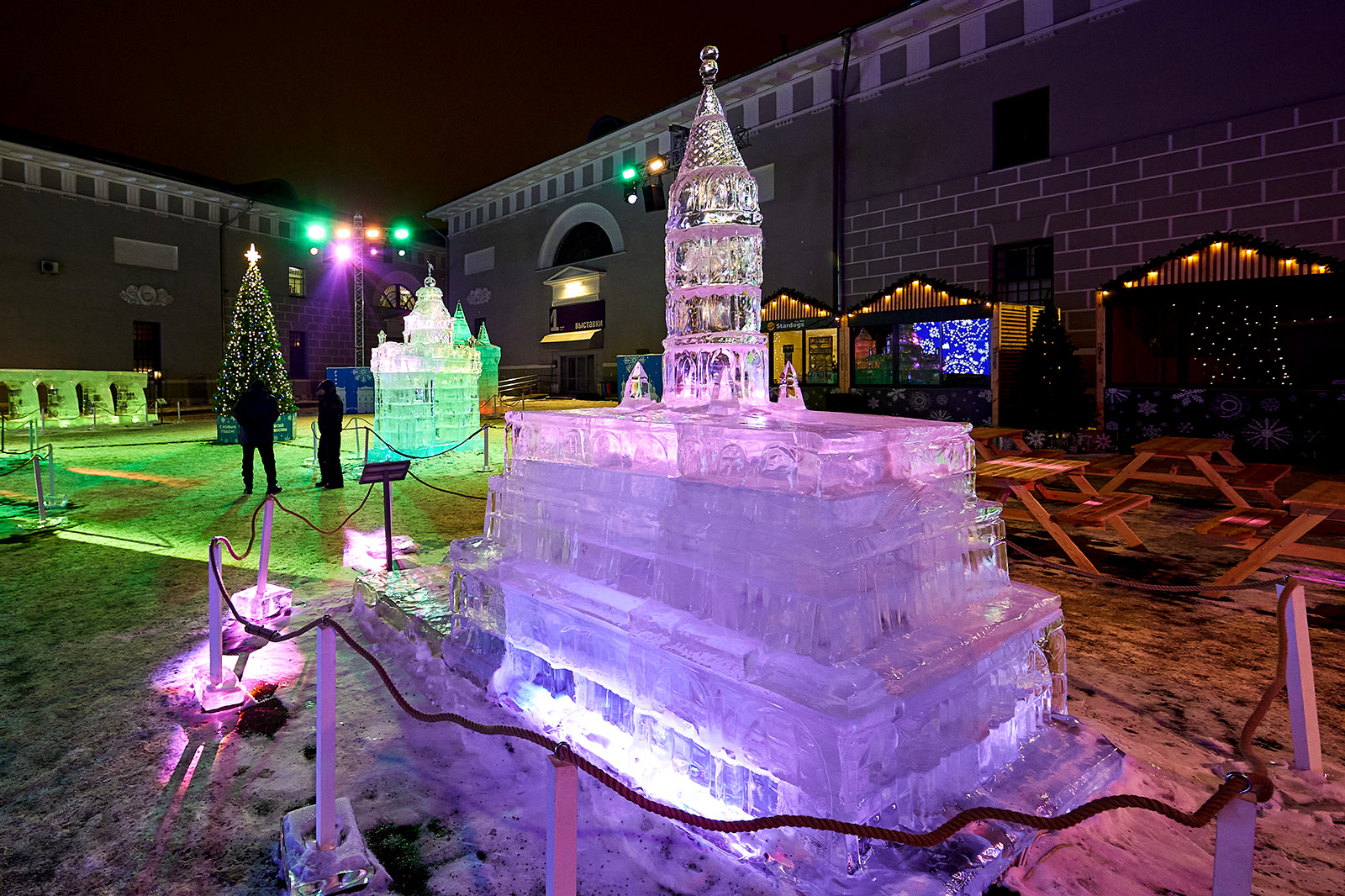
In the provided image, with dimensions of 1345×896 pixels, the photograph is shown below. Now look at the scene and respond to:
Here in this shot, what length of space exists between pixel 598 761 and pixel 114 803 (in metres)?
1.89

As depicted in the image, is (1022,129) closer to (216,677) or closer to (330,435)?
(330,435)

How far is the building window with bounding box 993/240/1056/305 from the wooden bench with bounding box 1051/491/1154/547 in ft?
28.1

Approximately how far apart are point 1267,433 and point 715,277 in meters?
11.8

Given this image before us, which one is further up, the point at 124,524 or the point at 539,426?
the point at 539,426

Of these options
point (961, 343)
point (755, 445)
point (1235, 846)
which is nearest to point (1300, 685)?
point (1235, 846)

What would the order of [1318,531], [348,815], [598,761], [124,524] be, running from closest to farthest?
[348,815] → [598,761] → [1318,531] → [124,524]

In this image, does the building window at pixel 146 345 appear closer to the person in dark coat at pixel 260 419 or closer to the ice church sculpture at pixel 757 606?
the person in dark coat at pixel 260 419

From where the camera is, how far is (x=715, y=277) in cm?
366

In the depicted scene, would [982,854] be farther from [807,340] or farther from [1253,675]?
[807,340]

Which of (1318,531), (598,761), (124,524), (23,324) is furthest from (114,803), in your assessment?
(23,324)

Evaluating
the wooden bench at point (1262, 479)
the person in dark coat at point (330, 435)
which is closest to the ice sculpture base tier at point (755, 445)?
the wooden bench at point (1262, 479)

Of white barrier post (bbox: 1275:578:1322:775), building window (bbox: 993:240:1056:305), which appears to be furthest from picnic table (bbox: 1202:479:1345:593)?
building window (bbox: 993:240:1056:305)

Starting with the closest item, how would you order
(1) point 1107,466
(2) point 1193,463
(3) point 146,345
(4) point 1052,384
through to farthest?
(2) point 1193,463 → (1) point 1107,466 → (4) point 1052,384 → (3) point 146,345

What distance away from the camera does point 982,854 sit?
7.24 ft
